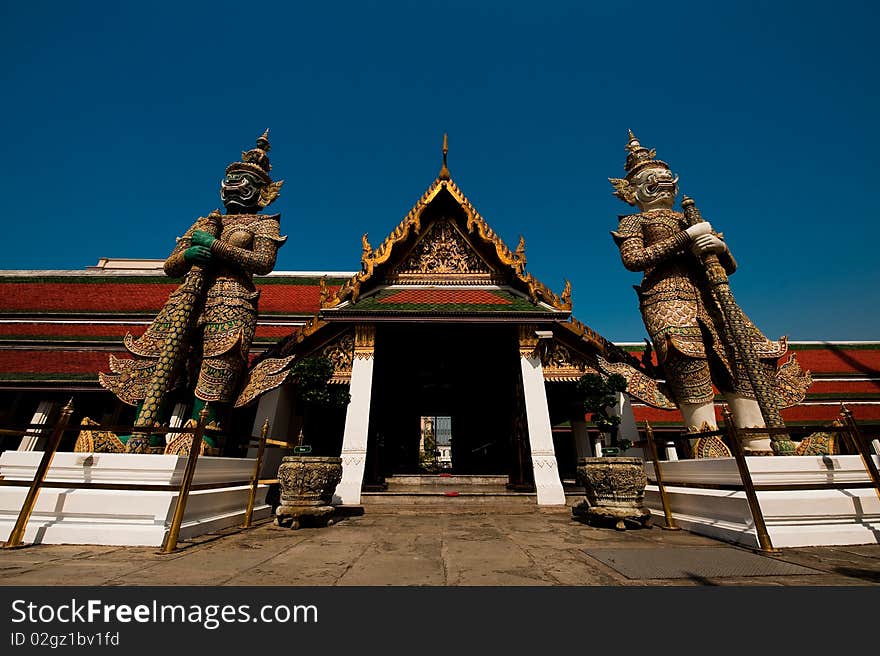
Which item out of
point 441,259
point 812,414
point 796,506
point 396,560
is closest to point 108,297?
point 441,259

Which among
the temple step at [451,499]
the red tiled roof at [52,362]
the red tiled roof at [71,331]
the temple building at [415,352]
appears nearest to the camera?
the temple step at [451,499]

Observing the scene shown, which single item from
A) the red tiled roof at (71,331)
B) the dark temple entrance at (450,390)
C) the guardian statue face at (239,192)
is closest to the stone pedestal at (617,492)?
the dark temple entrance at (450,390)

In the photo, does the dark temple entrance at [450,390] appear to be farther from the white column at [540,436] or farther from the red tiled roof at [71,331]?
the red tiled roof at [71,331]

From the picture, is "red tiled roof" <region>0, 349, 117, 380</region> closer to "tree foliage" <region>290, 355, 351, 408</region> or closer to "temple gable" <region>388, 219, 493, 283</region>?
"tree foliage" <region>290, 355, 351, 408</region>

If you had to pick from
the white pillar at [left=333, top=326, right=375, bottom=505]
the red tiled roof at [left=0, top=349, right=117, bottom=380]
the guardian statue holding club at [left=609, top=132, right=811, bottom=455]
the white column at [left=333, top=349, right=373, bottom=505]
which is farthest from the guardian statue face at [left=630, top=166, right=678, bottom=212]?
the red tiled roof at [left=0, top=349, right=117, bottom=380]

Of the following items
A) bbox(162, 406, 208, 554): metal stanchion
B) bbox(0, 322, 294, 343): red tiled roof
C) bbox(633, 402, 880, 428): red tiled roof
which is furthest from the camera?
bbox(633, 402, 880, 428): red tiled roof

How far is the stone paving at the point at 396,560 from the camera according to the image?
2148 mm

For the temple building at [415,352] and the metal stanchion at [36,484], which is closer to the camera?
the metal stanchion at [36,484]

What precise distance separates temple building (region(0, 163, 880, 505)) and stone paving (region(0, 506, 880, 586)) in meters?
2.36

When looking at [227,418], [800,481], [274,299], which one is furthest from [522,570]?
[274,299]

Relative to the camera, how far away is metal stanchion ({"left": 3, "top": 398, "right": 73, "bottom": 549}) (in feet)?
10.2

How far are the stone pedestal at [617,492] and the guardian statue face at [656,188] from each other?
14.4 ft
